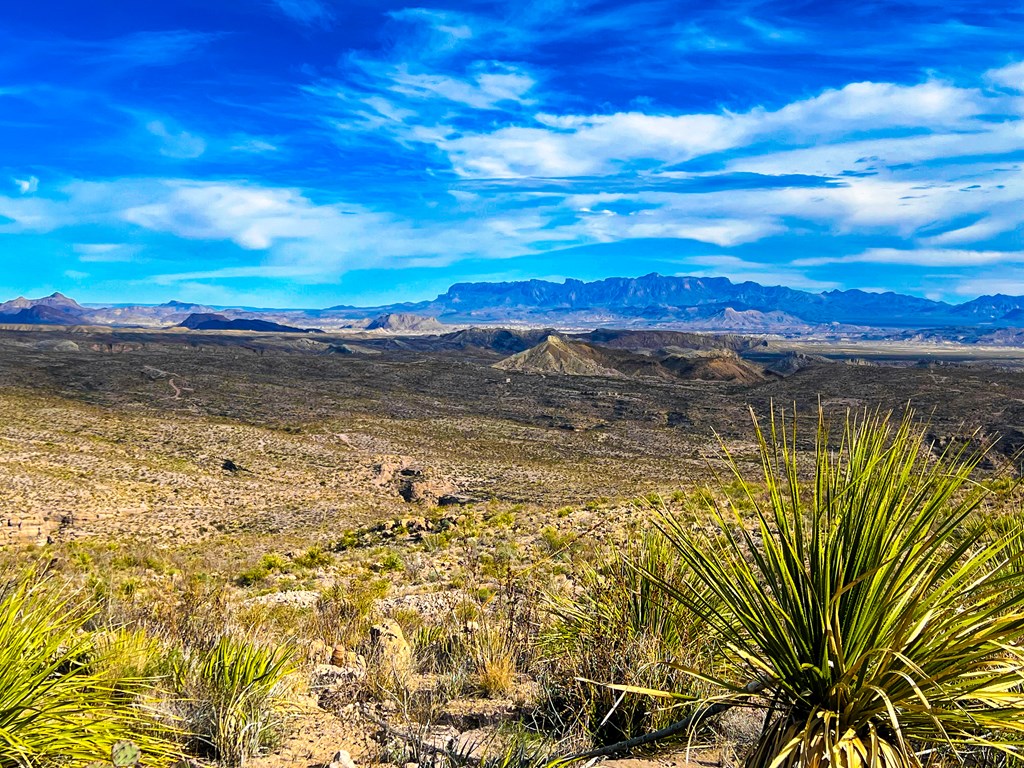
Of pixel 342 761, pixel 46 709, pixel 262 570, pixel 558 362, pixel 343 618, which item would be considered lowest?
pixel 262 570

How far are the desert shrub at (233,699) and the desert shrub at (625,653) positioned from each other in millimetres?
1684

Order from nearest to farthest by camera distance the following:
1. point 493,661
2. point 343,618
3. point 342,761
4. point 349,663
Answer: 1. point 342,761
2. point 493,661
3. point 349,663
4. point 343,618

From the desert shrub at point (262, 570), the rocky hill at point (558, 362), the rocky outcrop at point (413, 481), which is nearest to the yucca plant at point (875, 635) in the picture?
the desert shrub at point (262, 570)

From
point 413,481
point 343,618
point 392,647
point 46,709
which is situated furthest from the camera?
point 413,481

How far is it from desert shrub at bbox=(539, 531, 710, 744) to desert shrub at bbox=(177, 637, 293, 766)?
1.68 m

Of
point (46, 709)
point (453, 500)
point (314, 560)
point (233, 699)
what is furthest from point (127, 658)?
point (453, 500)

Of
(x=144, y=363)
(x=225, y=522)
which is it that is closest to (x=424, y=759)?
(x=225, y=522)

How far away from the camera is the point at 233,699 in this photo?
3592 mm

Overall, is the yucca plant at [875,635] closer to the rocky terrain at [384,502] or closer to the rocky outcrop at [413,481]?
the rocky terrain at [384,502]

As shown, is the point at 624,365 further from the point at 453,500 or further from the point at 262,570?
the point at 262,570

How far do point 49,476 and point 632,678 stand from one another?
28.1 meters

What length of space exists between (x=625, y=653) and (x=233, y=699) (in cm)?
226

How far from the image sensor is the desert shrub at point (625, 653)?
3711 millimetres

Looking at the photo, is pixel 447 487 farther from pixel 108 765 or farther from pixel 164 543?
pixel 108 765
